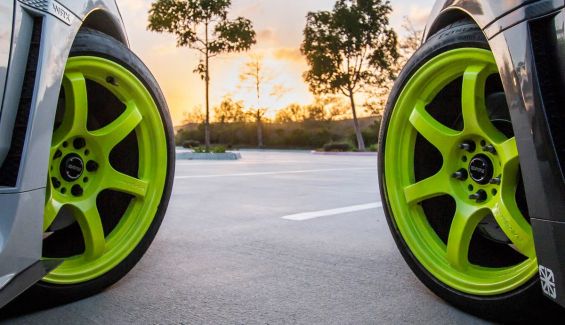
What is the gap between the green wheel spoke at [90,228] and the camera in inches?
71.9

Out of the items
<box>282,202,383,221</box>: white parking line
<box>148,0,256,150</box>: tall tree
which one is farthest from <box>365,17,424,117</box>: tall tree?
<box>282,202,383,221</box>: white parking line

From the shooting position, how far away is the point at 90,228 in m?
1.83

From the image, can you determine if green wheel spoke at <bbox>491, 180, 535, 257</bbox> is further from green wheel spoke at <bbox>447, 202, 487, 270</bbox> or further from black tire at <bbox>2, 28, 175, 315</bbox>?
black tire at <bbox>2, 28, 175, 315</bbox>

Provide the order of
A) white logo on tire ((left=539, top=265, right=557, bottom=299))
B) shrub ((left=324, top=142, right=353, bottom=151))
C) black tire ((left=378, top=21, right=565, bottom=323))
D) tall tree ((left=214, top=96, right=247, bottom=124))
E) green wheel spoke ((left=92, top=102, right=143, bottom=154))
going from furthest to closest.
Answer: tall tree ((left=214, top=96, right=247, bottom=124))
shrub ((left=324, top=142, right=353, bottom=151))
green wheel spoke ((left=92, top=102, right=143, bottom=154))
black tire ((left=378, top=21, right=565, bottom=323))
white logo on tire ((left=539, top=265, right=557, bottom=299))

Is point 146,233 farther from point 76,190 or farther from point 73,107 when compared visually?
point 73,107

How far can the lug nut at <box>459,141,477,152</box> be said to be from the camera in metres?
1.79

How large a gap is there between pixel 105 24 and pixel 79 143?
1.82 feet

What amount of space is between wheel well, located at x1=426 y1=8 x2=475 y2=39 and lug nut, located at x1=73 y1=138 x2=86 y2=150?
1510 mm

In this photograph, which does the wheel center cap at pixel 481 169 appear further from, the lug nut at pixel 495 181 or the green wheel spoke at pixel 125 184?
the green wheel spoke at pixel 125 184

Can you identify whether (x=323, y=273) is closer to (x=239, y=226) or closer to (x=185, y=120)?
(x=239, y=226)

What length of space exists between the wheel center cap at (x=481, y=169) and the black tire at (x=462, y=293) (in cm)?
40

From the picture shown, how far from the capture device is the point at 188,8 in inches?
805

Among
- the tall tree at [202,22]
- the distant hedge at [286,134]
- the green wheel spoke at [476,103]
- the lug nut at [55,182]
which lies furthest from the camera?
the distant hedge at [286,134]

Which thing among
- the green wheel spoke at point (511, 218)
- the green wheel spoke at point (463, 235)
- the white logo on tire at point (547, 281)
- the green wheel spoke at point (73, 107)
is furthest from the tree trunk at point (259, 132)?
the white logo on tire at point (547, 281)
